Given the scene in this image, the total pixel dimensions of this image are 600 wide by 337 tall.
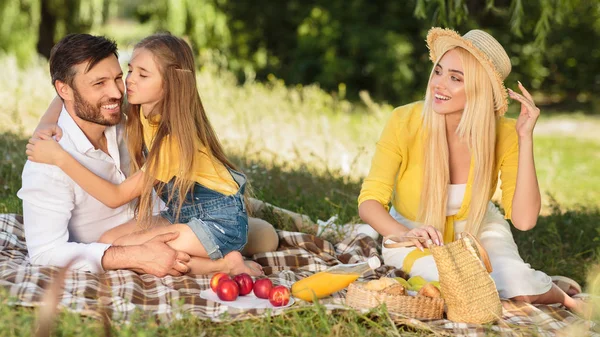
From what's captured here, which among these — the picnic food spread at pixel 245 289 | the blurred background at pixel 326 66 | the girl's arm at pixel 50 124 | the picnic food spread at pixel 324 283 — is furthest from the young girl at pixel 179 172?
the blurred background at pixel 326 66

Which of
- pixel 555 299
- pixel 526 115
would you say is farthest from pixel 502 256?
pixel 526 115

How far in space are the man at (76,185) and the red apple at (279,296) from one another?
0.60m

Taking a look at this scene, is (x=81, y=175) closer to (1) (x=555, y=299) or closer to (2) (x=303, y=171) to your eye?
(1) (x=555, y=299)

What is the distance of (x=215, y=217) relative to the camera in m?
3.95

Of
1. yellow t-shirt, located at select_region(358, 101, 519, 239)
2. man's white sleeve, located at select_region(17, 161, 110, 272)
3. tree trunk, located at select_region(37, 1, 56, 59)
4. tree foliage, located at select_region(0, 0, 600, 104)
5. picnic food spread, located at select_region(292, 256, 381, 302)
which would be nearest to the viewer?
picnic food spread, located at select_region(292, 256, 381, 302)

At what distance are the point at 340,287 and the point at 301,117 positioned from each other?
15.5 feet

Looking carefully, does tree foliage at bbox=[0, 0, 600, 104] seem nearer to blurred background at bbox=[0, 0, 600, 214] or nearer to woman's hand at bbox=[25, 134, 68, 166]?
blurred background at bbox=[0, 0, 600, 214]

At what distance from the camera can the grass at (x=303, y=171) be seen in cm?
320

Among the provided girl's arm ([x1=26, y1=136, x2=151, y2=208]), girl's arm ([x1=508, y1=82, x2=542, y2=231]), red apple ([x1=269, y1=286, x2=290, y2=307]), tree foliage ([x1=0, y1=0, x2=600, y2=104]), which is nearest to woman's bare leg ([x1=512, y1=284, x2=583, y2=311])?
girl's arm ([x1=508, y1=82, x2=542, y2=231])

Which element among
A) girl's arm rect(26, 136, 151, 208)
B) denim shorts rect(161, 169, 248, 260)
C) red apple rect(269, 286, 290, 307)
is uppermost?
girl's arm rect(26, 136, 151, 208)

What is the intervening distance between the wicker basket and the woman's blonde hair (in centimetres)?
61

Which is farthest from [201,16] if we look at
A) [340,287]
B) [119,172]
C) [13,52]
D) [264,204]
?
[340,287]

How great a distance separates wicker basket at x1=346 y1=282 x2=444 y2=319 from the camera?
11.1 ft

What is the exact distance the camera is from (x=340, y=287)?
3.55 metres
